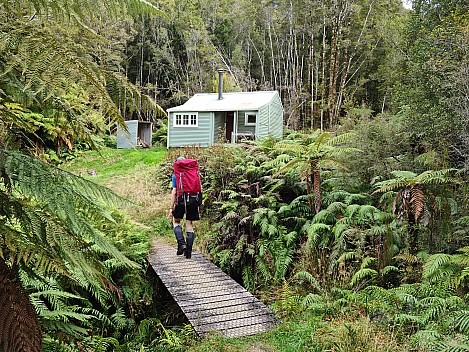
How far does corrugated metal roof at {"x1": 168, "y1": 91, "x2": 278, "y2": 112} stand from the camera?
20.1 meters

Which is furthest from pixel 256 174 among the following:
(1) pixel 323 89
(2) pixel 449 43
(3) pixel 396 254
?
(1) pixel 323 89

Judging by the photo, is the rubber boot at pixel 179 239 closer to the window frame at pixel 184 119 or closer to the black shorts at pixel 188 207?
the black shorts at pixel 188 207

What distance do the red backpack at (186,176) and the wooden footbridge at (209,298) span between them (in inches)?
48.6

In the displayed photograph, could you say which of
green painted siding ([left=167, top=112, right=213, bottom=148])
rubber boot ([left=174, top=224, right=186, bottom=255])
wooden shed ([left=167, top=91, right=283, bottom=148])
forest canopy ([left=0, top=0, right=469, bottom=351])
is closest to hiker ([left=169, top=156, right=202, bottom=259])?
rubber boot ([left=174, top=224, right=186, bottom=255])

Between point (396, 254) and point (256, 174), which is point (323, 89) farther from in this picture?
point (396, 254)

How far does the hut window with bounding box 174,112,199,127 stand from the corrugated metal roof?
0.37m

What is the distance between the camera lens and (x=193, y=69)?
31.0 metres

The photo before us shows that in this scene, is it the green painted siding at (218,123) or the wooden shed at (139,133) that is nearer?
the green painted siding at (218,123)

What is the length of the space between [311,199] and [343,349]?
409cm

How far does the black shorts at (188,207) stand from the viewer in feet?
22.8

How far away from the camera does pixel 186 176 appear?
22.5 feet

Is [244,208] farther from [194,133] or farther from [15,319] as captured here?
[194,133]

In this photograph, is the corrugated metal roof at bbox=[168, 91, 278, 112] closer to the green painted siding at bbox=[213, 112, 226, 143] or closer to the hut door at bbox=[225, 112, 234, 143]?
the green painted siding at bbox=[213, 112, 226, 143]

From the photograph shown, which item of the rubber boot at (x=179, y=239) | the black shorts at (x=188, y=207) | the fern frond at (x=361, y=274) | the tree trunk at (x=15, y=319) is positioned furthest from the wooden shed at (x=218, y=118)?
the tree trunk at (x=15, y=319)
